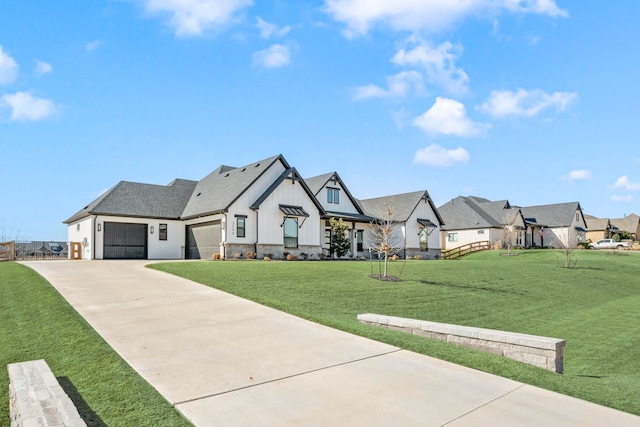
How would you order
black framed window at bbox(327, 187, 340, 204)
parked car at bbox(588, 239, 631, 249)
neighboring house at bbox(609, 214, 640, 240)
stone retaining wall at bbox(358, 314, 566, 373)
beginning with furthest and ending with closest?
1. neighboring house at bbox(609, 214, 640, 240)
2. parked car at bbox(588, 239, 631, 249)
3. black framed window at bbox(327, 187, 340, 204)
4. stone retaining wall at bbox(358, 314, 566, 373)

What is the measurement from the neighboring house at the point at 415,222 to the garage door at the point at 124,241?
16767 mm

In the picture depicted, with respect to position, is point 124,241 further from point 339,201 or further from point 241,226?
point 339,201

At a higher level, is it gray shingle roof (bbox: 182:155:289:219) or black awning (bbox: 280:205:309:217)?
gray shingle roof (bbox: 182:155:289:219)

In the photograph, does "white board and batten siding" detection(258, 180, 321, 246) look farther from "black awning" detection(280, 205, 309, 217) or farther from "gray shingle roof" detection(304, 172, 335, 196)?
"gray shingle roof" detection(304, 172, 335, 196)

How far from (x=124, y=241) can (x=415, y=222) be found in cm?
2266

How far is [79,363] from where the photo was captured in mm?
5934

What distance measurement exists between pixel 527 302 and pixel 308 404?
13385 mm

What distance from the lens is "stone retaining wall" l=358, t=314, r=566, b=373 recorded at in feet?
21.6

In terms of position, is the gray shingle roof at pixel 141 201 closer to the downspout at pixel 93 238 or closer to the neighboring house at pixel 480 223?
the downspout at pixel 93 238

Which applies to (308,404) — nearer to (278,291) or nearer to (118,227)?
(278,291)

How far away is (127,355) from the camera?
623 cm

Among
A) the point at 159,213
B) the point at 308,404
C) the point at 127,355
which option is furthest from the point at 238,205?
the point at 308,404

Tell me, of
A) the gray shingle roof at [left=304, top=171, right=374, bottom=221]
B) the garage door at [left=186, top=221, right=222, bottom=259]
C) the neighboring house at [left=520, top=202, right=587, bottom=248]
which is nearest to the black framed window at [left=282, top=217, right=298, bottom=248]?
the garage door at [left=186, top=221, right=222, bottom=259]

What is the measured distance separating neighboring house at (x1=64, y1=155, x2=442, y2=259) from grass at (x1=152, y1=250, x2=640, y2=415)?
7758 millimetres
